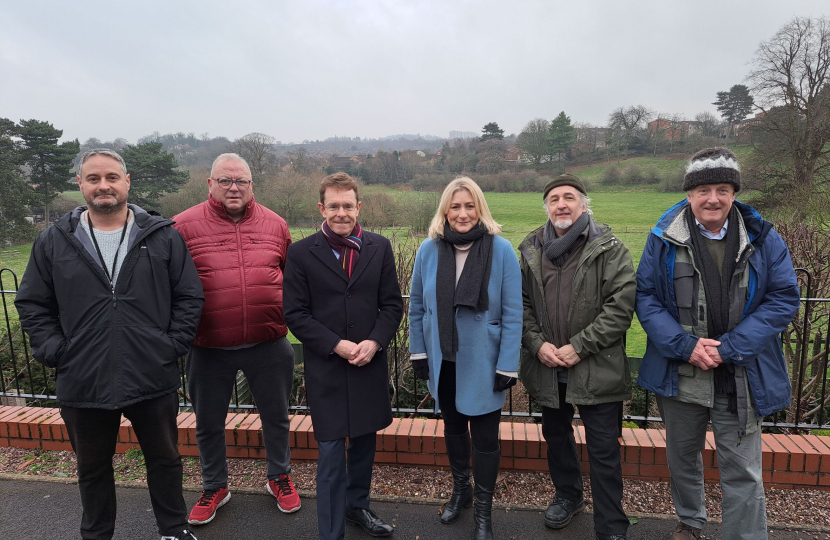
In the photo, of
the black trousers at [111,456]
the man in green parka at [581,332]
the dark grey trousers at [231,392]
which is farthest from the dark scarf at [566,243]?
the black trousers at [111,456]

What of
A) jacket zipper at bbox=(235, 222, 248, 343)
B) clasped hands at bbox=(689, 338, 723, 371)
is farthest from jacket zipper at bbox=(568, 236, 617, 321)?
jacket zipper at bbox=(235, 222, 248, 343)

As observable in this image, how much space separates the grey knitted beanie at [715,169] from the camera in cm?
229

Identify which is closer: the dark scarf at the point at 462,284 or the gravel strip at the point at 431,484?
the dark scarf at the point at 462,284

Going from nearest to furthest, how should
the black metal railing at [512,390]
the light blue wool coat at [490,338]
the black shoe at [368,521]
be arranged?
the light blue wool coat at [490,338]
the black shoe at [368,521]
the black metal railing at [512,390]

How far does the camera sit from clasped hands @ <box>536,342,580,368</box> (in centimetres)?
256

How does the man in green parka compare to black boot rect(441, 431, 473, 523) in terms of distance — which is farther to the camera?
black boot rect(441, 431, 473, 523)

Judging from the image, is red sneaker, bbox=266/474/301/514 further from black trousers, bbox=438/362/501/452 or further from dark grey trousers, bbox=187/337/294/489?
black trousers, bbox=438/362/501/452

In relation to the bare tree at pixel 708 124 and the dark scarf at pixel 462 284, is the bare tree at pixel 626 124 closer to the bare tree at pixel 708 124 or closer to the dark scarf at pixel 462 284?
the bare tree at pixel 708 124

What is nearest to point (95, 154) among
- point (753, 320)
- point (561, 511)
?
point (561, 511)

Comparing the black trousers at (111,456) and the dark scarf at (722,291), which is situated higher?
the dark scarf at (722,291)

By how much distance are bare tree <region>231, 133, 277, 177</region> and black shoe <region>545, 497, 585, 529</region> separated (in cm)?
1956

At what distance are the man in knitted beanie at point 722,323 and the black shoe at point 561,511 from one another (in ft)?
2.14

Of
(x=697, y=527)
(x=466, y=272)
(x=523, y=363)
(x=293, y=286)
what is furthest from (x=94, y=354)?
(x=697, y=527)

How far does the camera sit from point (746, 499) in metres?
2.36
